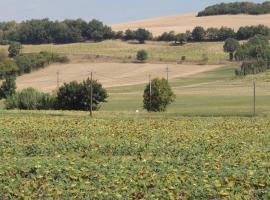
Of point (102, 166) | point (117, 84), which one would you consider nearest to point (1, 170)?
point (102, 166)

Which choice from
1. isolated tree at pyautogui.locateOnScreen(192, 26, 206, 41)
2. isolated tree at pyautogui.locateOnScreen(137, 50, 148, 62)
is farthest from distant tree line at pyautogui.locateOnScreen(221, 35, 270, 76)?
isolated tree at pyautogui.locateOnScreen(137, 50, 148, 62)

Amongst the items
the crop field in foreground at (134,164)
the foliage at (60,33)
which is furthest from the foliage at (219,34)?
the crop field in foreground at (134,164)

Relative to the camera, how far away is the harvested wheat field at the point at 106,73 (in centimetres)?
11119

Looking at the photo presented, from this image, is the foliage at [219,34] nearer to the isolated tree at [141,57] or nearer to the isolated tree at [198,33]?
the isolated tree at [198,33]

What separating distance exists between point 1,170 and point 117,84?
92.7 meters

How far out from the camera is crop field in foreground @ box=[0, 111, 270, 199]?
14172mm

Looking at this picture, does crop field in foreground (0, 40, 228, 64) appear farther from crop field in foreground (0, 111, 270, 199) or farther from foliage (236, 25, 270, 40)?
crop field in foreground (0, 111, 270, 199)

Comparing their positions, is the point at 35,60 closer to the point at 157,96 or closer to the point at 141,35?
the point at 141,35

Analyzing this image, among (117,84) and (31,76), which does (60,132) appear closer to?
(117,84)

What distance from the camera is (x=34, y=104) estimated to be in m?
62.3

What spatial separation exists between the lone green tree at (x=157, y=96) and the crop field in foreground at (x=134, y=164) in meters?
31.4

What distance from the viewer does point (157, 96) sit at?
5966 cm

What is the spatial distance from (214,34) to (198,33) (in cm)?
385

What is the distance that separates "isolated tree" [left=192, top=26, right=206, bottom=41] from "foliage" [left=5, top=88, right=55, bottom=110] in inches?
4294
